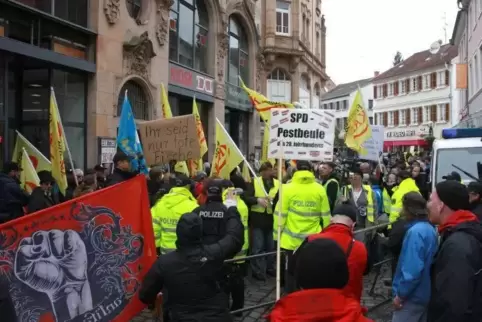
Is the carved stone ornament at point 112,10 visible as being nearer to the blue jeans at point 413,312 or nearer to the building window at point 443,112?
the blue jeans at point 413,312

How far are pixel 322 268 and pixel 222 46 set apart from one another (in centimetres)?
2251

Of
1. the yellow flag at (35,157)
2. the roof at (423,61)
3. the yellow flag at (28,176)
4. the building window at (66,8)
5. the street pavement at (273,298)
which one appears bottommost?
the street pavement at (273,298)

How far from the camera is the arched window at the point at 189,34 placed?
2103 centimetres

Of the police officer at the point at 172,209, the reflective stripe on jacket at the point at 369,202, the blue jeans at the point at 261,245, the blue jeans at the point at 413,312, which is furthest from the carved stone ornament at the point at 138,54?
the blue jeans at the point at 413,312

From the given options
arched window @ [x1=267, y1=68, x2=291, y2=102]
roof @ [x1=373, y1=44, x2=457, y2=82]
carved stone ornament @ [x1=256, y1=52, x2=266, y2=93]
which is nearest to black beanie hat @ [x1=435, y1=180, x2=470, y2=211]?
carved stone ornament @ [x1=256, y1=52, x2=266, y2=93]

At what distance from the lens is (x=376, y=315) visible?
24.7 feet

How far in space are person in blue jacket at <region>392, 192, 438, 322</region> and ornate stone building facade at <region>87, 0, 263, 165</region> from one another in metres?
11.9

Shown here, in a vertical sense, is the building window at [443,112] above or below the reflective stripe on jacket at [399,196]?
above

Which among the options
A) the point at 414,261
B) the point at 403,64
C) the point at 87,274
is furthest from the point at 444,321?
the point at 403,64

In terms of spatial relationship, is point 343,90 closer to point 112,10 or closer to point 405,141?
point 405,141

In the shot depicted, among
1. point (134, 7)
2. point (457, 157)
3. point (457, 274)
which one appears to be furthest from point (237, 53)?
point (457, 274)

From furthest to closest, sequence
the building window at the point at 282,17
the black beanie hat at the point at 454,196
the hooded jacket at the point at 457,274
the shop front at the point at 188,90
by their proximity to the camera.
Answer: the building window at the point at 282,17, the shop front at the point at 188,90, the black beanie hat at the point at 454,196, the hooded jacket at the point at 457,274

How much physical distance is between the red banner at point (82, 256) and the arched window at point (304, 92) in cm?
3240

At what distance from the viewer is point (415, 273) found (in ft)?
14.8
